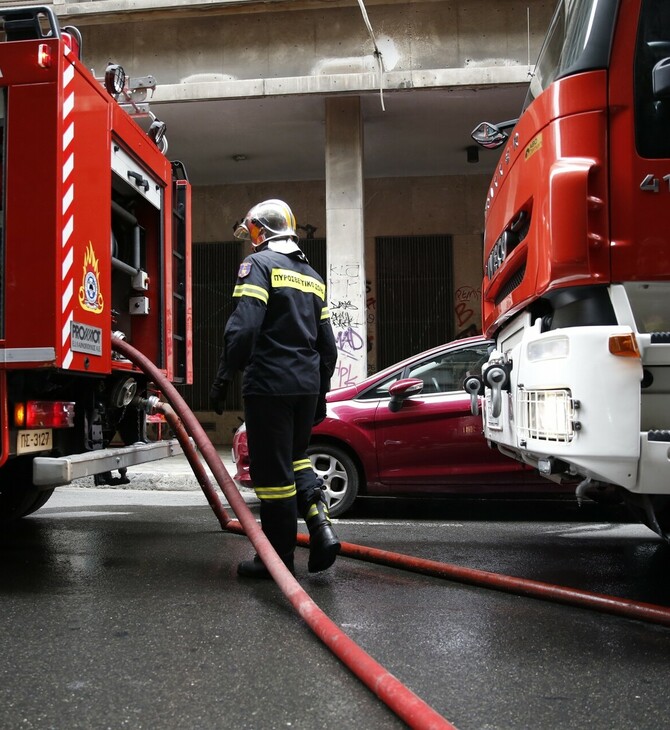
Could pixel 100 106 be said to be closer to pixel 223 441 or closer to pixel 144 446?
pixel 144 446

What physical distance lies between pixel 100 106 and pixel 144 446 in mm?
2087

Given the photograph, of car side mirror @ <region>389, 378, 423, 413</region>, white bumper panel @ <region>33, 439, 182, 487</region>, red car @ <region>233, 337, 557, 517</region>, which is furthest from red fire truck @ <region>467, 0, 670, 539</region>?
car side mirror @ <region>389, 378, 423, 413</region>

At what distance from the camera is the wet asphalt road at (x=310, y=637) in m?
2.47

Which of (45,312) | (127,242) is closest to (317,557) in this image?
(45,312)

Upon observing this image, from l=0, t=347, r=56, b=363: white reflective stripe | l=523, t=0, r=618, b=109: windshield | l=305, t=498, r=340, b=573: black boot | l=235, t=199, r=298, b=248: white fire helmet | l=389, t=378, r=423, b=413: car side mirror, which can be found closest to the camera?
l=523, t=0, r=618, b=109: windshield

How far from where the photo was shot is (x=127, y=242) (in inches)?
216

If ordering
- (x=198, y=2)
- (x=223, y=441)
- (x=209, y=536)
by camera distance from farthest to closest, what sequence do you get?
(x=223, y=441) → (x=198, y=2) → (x=209, y=536)

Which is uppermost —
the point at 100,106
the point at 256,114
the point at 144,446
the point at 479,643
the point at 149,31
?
the point at 149,31

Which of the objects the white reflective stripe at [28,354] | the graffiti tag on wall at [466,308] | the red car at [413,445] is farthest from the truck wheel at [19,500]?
the graffiti tag on wall at [466,308]

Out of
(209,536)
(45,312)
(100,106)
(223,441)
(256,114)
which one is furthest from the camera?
(223,441)

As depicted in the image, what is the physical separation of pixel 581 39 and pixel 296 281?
1.82 metres

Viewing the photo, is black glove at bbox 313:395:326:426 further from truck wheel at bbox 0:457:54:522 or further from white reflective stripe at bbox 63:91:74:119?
truck wheel at bbox 0:457:54:522

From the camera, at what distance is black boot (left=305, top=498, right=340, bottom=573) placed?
13.3ft

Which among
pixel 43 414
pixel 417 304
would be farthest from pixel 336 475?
pixel 417 304
